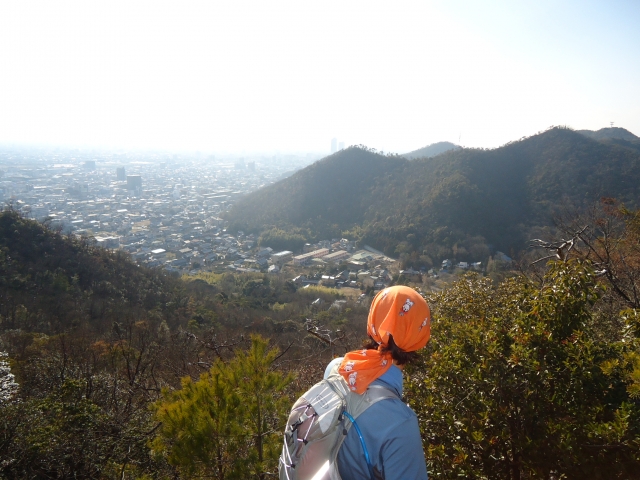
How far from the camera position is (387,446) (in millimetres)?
1089

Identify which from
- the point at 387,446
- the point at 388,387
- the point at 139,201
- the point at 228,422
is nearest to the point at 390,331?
the point at 388,387

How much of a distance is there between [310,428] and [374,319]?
43 cm

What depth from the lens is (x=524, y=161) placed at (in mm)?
32344

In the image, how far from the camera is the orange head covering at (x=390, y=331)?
3.98 feet

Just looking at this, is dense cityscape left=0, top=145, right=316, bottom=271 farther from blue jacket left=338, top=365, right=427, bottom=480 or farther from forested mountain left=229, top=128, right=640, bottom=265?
blue jacket left=338, top=365, right=427, bottom=480

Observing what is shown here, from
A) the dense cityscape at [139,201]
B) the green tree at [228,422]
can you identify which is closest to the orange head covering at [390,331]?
the green tree at [228,422]

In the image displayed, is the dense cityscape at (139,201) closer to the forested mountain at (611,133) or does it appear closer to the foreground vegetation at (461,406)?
the foreground vegetation at (461,406)

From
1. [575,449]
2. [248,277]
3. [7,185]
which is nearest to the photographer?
[575,449]

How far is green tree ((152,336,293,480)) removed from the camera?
2.21 m

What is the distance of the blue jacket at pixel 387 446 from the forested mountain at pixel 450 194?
24084 mm

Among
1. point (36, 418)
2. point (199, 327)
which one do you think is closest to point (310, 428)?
point (36, 418)

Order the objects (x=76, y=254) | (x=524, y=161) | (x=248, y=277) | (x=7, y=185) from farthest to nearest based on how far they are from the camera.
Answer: (x=7, y=185)
(x=524, y=161)
(x=248, y=277)
(x=76, y=254)

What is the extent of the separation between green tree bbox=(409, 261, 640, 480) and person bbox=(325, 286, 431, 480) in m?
0.79

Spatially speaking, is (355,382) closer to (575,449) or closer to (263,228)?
(575,449)
